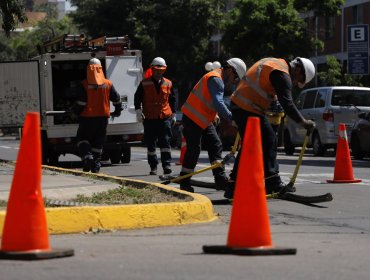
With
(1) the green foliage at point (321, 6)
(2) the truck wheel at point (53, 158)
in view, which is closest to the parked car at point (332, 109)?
(2) the truck wheel at point (53, 158)

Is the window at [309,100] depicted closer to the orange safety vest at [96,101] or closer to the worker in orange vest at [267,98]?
the orange safety vest at [96,101]

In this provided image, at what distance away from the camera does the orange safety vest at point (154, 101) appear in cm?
1697

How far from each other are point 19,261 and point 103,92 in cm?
946

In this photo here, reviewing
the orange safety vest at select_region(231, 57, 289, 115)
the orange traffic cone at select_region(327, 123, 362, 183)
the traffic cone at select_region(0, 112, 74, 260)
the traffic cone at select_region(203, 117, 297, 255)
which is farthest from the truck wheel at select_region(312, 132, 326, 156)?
the traffic cone at select_region(0, 112, 74, 260)

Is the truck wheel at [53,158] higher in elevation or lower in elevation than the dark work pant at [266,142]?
lower

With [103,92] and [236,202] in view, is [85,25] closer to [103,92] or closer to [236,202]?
[103,92]

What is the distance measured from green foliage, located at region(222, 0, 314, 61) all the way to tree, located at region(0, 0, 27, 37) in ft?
54.8

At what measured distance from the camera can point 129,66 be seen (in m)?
22.0

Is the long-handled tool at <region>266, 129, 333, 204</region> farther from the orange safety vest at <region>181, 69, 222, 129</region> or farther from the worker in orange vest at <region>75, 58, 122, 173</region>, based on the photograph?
the worker in orange vest at <region>75, 58, 122, 173</region>

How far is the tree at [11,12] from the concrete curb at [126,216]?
12830mm

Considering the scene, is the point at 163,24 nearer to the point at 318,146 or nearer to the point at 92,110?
the point at 318,146

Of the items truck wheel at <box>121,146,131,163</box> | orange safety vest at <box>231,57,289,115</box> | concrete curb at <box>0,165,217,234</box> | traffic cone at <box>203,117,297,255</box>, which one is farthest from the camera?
truck wheel at <box>121,146,131,163</box>

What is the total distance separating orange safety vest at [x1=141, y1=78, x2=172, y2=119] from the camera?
16969 millimetres

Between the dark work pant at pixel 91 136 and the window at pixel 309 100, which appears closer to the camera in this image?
the dark work pant at pixel 91 136
